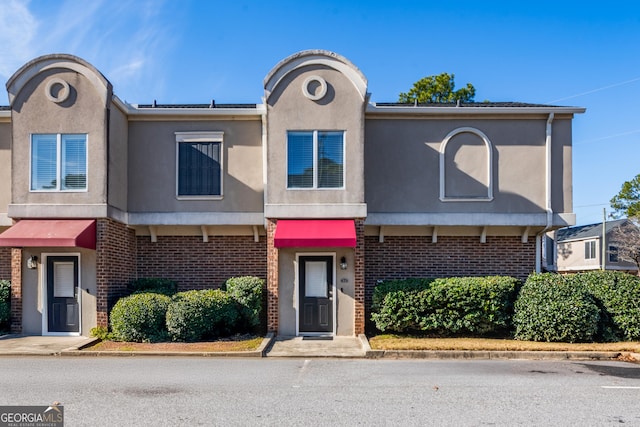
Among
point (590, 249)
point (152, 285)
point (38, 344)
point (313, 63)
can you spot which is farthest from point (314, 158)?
point (590, 249)

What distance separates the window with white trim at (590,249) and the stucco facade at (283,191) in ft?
116

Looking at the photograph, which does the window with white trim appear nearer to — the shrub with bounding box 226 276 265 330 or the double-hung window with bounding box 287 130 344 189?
the double-hung window with bounding box 287 130 344 189

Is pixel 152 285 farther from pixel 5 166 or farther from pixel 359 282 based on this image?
pixel 359 282

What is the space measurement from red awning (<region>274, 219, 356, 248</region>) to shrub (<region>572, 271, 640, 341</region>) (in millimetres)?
6291

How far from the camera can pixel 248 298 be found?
14633mm

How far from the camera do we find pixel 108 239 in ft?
49.4

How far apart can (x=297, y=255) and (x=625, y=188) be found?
150 ft

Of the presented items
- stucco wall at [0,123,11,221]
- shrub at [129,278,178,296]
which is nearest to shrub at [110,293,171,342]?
shrub at [129,278,178,296]

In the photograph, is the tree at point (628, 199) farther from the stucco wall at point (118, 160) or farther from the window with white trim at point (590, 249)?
the stucco wall at point (118, 160)

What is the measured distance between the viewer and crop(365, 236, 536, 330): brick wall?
16.6 metres

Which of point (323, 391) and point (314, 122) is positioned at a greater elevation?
point (314, 122)

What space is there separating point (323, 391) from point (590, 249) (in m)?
45.5

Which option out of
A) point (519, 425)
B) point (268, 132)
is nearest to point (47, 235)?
point (268, 132)

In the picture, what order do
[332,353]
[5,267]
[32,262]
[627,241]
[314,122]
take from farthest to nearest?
1. [627,241]
2. [5,267]
3. [32,262]
4. [314,122]
5. [332,353]
